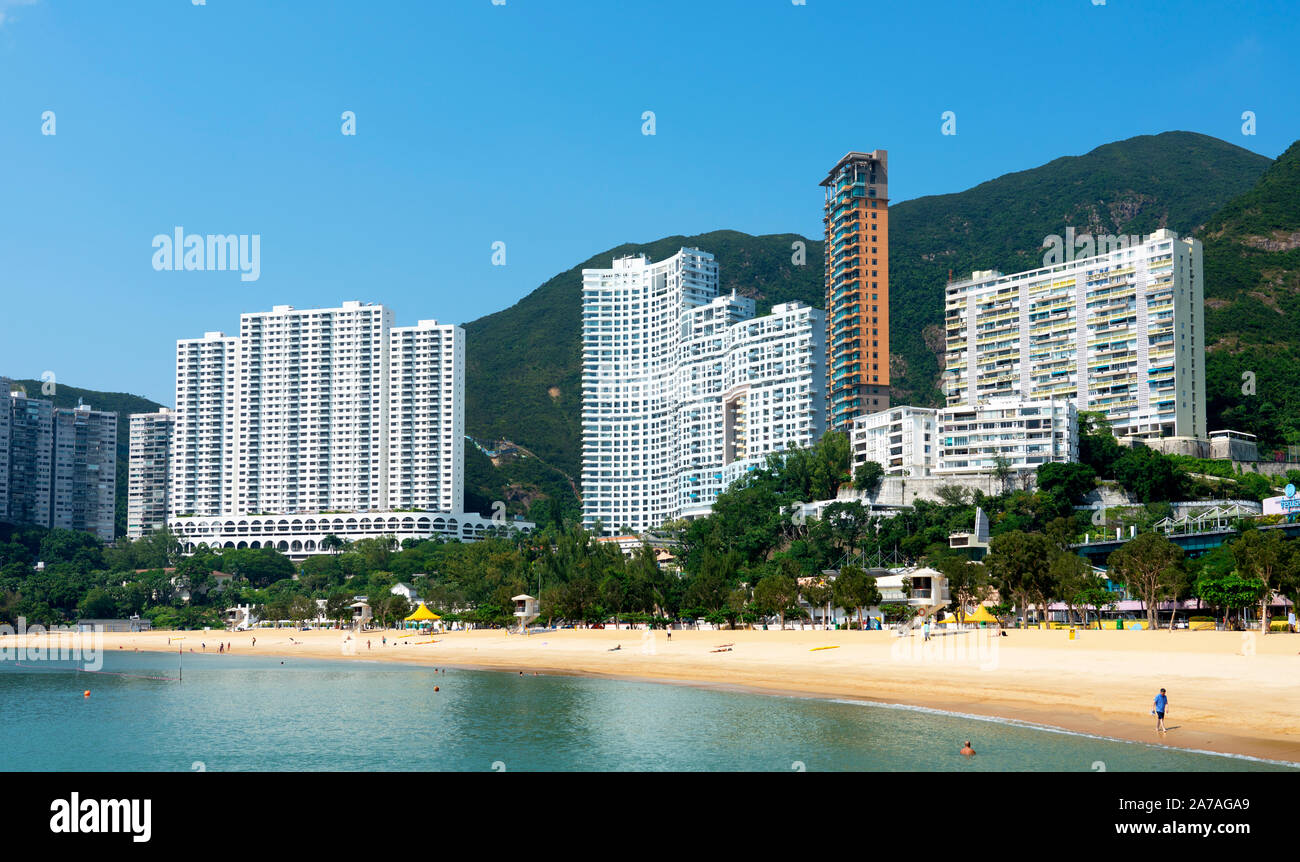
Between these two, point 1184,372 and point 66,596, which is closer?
point 1184,372

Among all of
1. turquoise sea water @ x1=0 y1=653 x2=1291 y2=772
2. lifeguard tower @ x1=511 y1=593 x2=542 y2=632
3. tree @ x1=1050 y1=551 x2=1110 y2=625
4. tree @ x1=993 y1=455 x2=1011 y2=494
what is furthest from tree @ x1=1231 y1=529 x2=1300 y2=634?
tree @ x1=993 y1=455 x2=1011 y2=494

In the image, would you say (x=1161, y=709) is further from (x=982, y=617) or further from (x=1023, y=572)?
(x=982, y=617)

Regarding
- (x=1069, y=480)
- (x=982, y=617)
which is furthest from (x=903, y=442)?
(x=982, y=617)

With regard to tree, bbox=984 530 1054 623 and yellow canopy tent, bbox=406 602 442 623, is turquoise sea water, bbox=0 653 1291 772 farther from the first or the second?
yellow canopy tent, bbox=406 602 442 623
